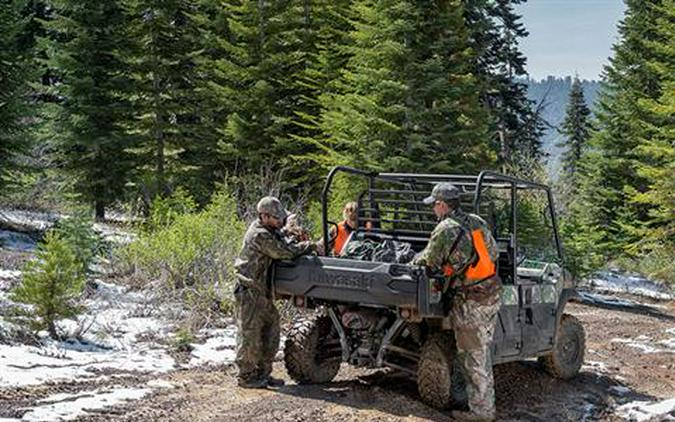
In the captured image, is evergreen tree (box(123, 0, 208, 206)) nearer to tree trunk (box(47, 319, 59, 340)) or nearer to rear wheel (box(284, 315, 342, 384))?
tree trunk (box(47, 319, 59, 340))

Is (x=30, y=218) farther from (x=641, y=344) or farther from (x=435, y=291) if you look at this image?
(x=435, y=291)

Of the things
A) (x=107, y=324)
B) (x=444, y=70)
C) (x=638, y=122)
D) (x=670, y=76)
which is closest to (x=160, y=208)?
(x=107, y=324)

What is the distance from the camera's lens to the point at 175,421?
252 inches

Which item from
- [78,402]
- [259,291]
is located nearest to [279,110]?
[259,291]

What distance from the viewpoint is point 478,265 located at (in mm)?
7004

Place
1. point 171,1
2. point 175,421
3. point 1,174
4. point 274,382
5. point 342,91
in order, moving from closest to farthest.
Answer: point 175,421 < point 274,382 < point 1,174 < point 342,91 < point 171,1

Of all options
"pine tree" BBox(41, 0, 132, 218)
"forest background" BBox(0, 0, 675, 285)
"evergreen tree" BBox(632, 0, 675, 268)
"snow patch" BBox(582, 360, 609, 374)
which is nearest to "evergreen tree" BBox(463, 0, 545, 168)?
"forest background" BBox(0, 0, 675, 285)

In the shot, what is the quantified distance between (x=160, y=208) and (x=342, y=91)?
333 inches

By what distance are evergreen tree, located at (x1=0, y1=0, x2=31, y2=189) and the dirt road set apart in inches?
Answer: 443

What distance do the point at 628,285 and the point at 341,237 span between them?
17201mm

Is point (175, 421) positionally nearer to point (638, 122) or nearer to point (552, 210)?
point (552, 210)

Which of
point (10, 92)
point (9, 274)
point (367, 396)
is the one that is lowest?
point (367, 396)

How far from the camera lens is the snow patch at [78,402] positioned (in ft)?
20.6

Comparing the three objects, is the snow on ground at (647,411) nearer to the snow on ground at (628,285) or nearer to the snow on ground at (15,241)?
the snow on ground at (15,241)
